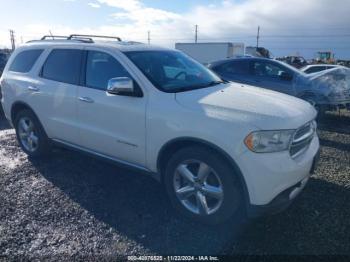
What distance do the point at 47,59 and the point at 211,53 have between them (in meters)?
25.8

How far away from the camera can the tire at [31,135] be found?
525 centimetres

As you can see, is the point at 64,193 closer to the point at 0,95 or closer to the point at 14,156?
the point at 14,156

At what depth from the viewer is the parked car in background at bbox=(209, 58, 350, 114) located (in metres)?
8.85

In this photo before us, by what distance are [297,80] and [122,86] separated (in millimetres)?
6768

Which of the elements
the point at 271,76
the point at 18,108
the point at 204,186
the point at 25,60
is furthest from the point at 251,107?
the point at 271,76

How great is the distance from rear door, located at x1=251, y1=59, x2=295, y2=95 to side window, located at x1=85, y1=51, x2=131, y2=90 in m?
6.12

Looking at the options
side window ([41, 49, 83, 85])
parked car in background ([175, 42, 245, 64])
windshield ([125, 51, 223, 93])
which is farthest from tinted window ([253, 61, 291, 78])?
parked car in background ([175, 42, 245, 64])

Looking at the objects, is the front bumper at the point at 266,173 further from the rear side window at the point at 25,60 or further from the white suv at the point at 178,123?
the rear side window at the point at 25,60

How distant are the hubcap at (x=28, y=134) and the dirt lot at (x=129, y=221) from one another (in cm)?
48

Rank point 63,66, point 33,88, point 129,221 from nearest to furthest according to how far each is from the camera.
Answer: point 129,221
point 63,66
point 33,88

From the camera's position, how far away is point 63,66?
4738mm

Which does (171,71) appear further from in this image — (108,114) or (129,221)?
(129,221)

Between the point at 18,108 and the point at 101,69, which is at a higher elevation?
the point at 101,69

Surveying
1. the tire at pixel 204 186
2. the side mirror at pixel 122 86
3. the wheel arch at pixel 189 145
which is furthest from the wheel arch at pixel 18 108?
the tire at pixel 204 186
